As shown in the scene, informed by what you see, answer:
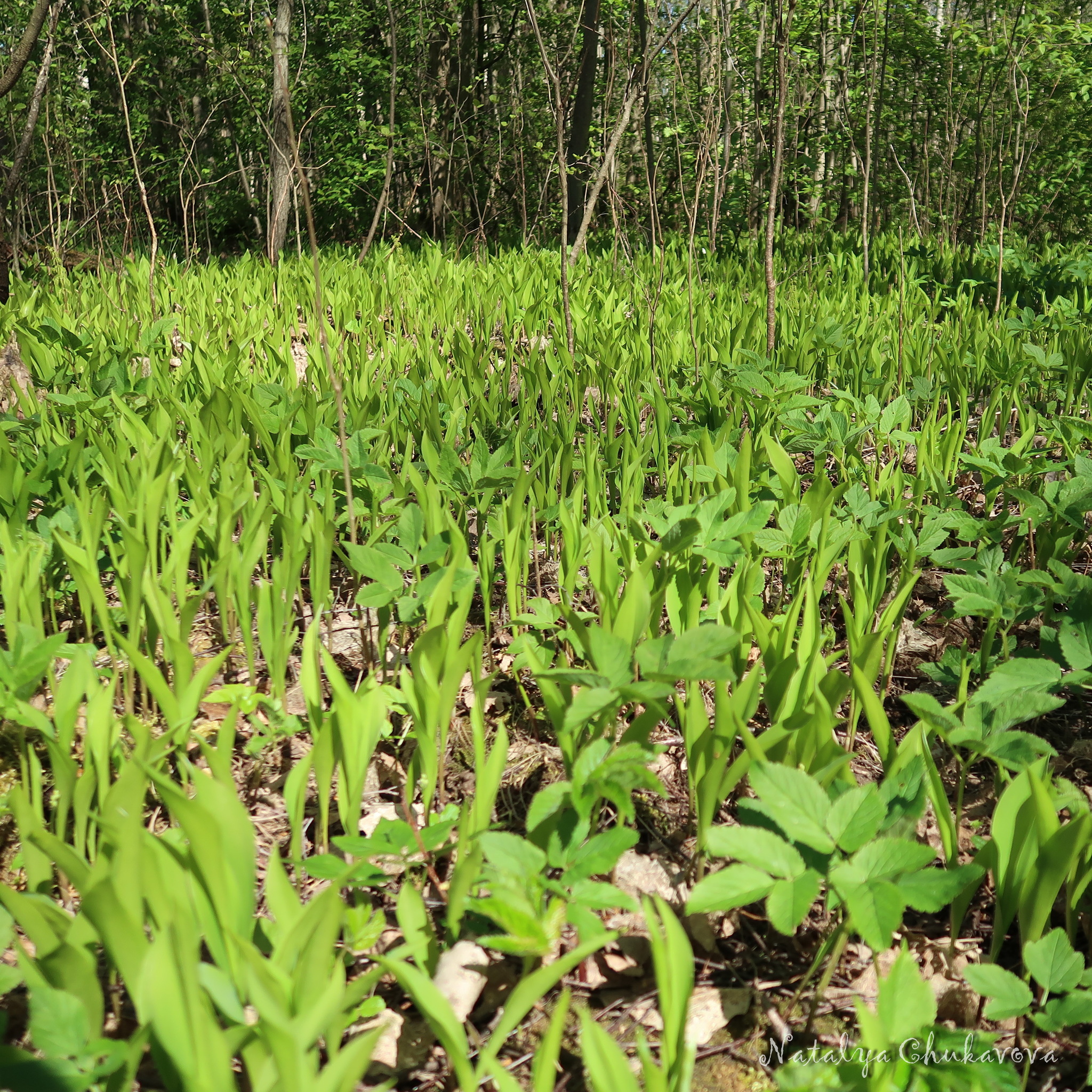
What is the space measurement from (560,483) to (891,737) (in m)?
1.45

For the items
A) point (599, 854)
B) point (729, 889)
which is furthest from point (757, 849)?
point (599, 854)

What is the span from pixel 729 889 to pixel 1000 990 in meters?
0.30

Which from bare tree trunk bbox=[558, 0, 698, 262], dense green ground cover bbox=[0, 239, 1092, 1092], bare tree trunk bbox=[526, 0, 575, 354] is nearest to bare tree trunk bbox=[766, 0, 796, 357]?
bare tree trunk bbox=[558, 0, 698, 262]

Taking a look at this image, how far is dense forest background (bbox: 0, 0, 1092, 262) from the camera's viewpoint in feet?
24.5

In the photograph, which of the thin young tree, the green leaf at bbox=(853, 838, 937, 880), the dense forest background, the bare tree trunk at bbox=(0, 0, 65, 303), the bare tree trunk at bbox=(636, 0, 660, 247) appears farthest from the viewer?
the dense forest background

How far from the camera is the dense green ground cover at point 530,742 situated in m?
0.86

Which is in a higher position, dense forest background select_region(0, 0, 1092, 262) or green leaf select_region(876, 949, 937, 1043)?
dense forest background select_region(0, 0, 1092, 262)

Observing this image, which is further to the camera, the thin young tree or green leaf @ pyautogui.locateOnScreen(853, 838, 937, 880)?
the thin young tree

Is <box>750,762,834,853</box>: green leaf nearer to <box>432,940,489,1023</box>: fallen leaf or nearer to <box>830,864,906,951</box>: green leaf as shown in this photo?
<box>830,864,906,951</box>: green leaf

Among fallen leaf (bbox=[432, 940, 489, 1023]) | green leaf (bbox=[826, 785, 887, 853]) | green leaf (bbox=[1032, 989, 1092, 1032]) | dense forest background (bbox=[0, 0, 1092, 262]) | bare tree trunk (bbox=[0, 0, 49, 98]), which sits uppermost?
dense forest background (bbox=[0, 0, 1092, 262])

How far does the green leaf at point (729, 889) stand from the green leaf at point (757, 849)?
0.01 meters

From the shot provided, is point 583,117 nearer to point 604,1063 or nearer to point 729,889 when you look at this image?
point 729,889

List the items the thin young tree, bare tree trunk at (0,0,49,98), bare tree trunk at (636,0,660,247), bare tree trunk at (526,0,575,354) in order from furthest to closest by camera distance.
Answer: the thin young tree → bare tree trunk at (0,0,49,98) → bare tree trunk at (636,0,660,247) → bare tree trunk at (526,0,575,354)

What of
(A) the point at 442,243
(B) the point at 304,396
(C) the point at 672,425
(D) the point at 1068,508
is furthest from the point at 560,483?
(A) the point at 442,243
